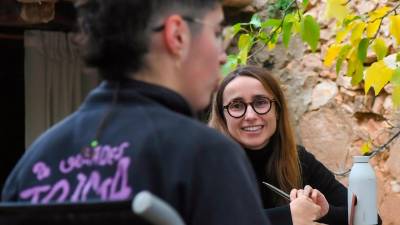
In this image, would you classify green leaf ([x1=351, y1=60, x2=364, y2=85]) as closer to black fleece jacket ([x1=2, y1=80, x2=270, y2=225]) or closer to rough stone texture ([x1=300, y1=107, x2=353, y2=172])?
black fleece jacket ([x1=2, y1=80, x2=270, y2=225])

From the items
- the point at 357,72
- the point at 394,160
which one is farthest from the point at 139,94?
the point at 394,160

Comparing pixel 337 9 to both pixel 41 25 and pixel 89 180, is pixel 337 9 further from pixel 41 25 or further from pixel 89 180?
pixel 41 25

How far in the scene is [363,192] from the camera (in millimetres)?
1869

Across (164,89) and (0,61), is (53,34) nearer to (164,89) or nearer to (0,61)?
(0,61)

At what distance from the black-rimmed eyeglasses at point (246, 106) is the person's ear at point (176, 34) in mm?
A: 1310

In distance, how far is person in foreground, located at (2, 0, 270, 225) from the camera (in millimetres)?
876

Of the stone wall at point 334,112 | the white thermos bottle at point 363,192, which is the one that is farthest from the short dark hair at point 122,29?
the stone wall at point 334,112

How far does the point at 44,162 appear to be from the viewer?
94cm

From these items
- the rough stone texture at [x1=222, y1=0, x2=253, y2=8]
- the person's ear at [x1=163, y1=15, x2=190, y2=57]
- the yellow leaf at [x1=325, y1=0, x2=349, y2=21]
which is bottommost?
the person's ear at [x1=163, y1=15, x2=190, y2=57]

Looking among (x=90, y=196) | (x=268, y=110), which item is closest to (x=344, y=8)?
(x=268, y=110)

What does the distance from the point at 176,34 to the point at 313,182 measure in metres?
1.49

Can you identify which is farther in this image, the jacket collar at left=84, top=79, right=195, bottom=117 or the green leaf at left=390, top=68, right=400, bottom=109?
the green leaf at left=390, top=68, right=400, bottom=109

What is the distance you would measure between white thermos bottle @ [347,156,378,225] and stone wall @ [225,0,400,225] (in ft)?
5.08

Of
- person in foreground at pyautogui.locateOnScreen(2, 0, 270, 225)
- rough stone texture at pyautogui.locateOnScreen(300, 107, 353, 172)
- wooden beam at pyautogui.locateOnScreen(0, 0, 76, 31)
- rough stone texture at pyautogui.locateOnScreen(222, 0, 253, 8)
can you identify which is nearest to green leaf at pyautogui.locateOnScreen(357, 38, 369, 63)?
person in foreground at pyautogui.locateOnScreen(2, 0, 270, 225)
